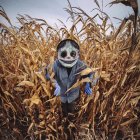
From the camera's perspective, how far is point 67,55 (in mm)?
1342

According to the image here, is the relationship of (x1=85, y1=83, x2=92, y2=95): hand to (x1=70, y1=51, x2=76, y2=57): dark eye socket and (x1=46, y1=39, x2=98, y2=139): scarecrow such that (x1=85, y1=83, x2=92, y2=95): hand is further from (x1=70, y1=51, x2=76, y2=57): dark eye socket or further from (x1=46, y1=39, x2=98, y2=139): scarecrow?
(x1=70, y1=51, x2=76, y2=57): dark eye socket

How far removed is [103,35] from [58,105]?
0.46 metres

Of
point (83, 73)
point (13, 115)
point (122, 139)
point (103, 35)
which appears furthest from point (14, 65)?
point (122, 139)

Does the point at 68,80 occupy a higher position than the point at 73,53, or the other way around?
the point at 73,53

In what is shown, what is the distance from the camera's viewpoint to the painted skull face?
1.34 m

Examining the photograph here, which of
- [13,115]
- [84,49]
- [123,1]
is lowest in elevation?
[13,115]

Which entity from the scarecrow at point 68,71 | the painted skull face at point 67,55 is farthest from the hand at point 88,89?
the painted skull face at point 67,55

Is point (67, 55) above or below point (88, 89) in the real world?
above

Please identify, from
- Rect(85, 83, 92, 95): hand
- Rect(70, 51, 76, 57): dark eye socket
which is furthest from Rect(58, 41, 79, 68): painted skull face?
Rect(85, 83, 92, 95): hand

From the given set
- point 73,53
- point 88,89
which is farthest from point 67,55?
point 88,89

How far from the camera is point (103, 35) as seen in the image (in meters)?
1.56

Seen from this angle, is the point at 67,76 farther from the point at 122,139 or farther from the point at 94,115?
the point at 122,139

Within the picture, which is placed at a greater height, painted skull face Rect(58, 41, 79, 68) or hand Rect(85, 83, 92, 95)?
painted skull face Rect(58, 41, 79, 68)

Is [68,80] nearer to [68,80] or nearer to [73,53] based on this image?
[68,80]
